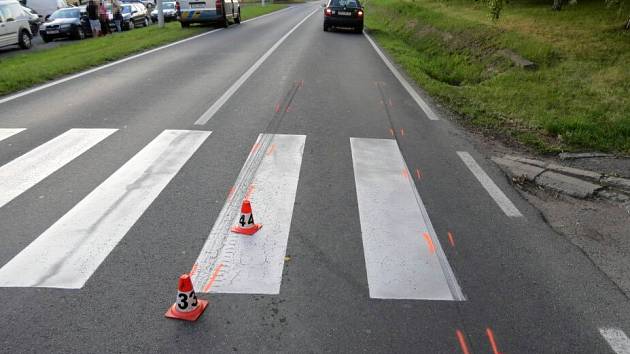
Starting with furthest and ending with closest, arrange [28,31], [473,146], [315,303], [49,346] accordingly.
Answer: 1. [28,31]
2. [473,146]
3. [315,303]
4. [49,346]

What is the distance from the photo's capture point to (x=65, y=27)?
20516 mm

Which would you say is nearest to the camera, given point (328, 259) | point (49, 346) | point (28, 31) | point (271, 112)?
point (49, 346)

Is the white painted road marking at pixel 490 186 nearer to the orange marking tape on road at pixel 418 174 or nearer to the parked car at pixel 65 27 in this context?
the orange marking tape on road at pixel 418 174

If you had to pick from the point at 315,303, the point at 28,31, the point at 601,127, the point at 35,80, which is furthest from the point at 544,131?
the point at 28,31

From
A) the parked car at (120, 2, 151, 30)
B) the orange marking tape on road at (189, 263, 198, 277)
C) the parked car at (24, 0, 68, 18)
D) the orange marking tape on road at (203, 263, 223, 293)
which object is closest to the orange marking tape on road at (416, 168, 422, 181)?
the orange marking tape on road at (203, 263, 223, 293)

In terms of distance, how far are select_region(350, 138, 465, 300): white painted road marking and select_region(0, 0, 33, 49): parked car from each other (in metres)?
16.5

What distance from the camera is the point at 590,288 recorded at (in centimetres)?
369

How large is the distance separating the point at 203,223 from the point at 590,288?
325 cm

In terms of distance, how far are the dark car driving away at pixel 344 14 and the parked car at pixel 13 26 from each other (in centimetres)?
1286

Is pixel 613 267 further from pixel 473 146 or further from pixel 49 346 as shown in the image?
pixel 49 346

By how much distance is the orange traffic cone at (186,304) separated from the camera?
10.2 ft

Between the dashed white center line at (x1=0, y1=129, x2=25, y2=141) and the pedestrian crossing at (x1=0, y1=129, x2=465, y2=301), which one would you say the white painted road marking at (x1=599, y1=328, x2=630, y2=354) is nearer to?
the pedestrian crossing at (x1=0, y1=129, x2=465, y2=301)

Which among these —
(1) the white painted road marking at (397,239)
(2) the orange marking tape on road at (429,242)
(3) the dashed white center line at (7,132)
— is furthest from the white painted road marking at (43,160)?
(2) the orange marking tape on road at (429,242)

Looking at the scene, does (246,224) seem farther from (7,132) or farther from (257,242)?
(7,132)
